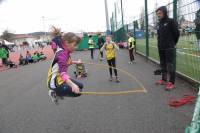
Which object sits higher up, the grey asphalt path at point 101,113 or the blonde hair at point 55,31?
the blonde hair at point 55,31

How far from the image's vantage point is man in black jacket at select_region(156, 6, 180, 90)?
952 centimetres

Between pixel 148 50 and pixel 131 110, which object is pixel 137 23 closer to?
pixel 148 50

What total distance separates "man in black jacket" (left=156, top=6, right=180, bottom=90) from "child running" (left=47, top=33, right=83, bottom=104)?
4097mm

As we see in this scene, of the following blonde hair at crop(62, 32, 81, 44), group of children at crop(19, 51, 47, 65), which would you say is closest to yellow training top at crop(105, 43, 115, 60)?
blonde hair at crop(62, 32, 81, 44)

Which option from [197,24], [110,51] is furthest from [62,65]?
[110,51]

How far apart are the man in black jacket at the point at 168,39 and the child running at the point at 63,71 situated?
4.10m

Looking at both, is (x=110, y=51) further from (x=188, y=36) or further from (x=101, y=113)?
(x=101, y=113)

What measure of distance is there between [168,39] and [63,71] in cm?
501

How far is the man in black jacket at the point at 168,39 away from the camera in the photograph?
952 cm

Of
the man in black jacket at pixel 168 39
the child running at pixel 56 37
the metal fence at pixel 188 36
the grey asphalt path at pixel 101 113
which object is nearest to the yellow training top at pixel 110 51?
the grey asphalt path at pixel 101 113

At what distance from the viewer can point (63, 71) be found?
5.54m

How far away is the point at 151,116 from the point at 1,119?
10.9 feet

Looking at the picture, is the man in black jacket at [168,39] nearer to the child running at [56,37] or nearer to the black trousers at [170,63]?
the black trousers at [170,63]

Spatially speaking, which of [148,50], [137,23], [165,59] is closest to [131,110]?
[165,59]
